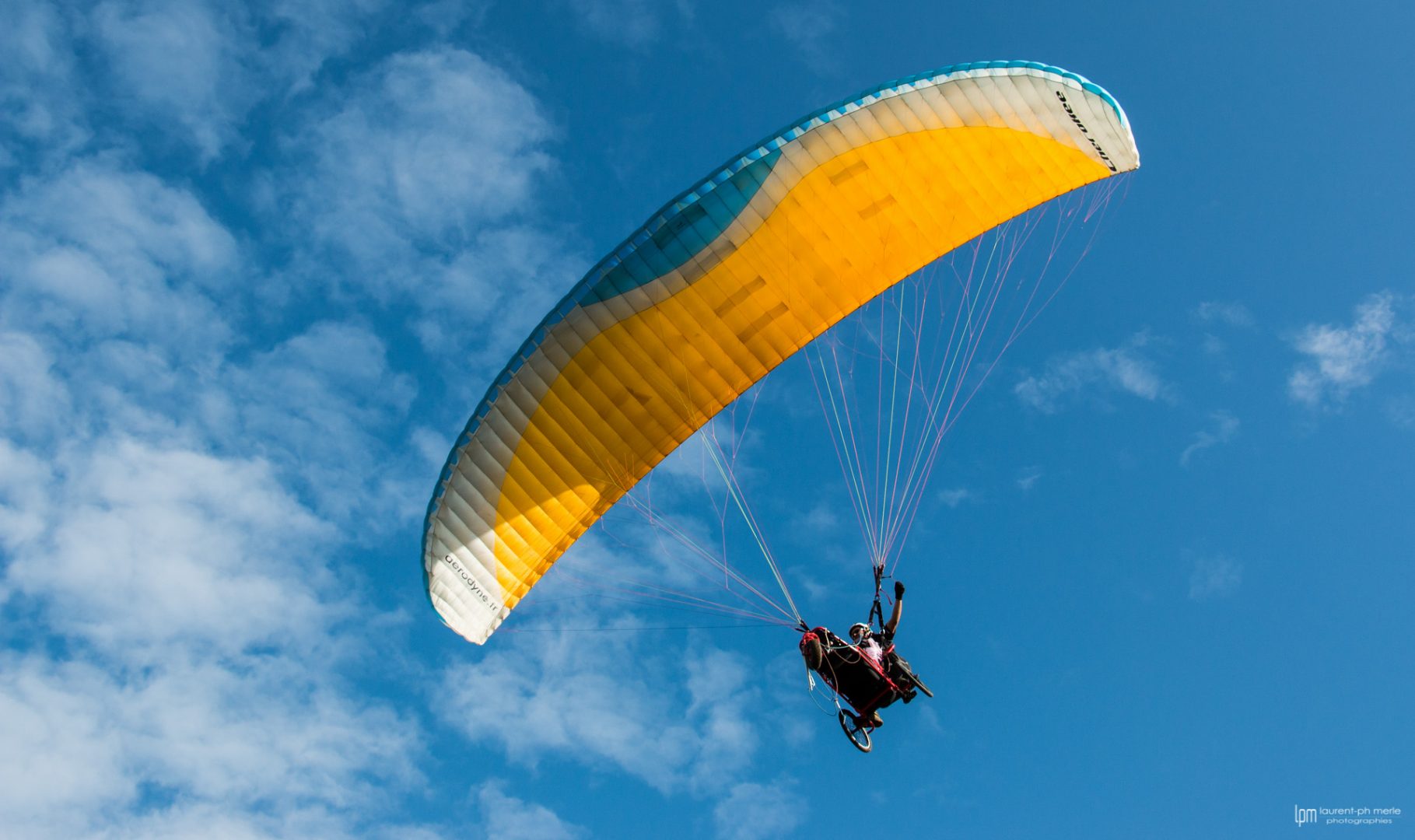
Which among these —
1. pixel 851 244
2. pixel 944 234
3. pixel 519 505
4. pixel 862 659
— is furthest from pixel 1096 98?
pixel 519 505

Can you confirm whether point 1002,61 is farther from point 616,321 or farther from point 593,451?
point 593,451

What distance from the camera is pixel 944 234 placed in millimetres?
13789

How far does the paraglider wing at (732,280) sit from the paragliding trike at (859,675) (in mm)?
3295

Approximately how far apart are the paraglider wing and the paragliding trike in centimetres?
329

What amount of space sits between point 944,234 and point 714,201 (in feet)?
10.3

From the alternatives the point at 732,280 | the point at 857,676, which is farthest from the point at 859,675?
the point at 732,280

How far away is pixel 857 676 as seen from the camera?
12492 mm

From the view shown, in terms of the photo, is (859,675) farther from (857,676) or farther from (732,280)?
(732,280)

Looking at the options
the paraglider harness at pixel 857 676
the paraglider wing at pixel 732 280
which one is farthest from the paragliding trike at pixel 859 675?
the paraglider wing at pixel 732 280

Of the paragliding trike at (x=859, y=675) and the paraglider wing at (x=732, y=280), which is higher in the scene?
the paraglider wing at (x=732, y=280)

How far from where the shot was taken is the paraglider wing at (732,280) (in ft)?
41.9

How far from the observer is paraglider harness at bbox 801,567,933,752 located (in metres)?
12.4

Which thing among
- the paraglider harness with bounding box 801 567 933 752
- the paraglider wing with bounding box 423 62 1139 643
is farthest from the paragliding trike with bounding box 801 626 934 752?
the paraglider wing with bounding box 423 62 1139 643

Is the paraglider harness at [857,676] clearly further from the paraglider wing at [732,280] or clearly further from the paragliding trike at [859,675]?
the paraglider wing at [732,280]
